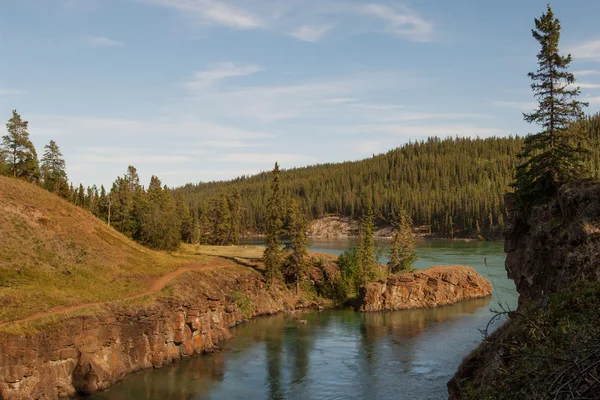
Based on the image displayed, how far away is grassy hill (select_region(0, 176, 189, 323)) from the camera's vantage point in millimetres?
42000

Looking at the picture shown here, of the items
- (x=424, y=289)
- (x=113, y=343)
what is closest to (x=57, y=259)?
(x=113, y=343)

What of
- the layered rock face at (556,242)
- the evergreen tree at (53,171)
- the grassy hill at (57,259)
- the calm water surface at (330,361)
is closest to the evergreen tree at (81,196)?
the evergreen tree at (53,171)

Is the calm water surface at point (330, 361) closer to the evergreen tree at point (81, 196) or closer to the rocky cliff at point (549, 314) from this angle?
the rocky cliff at point (549, 314)

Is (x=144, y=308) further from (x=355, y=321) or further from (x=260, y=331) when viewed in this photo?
(x=355, y=321)

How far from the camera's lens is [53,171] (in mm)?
91312

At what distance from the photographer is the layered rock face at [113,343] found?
3434 centimetres

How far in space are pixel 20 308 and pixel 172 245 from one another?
47.1m

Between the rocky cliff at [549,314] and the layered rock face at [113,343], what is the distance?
98.2 ft

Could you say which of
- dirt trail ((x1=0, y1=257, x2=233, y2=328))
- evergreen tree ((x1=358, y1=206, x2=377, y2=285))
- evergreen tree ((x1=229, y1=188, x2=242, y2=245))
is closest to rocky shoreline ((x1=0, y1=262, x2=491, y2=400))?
dirt trail ((x1=0, y1=257, x2=233, y2=328))

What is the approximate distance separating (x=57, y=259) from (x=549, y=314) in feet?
165

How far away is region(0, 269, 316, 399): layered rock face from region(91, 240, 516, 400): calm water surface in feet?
5.48

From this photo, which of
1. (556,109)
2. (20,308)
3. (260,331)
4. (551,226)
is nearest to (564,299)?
(551,226)

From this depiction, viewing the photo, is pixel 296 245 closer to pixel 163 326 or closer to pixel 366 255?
Result: pixel 366 255

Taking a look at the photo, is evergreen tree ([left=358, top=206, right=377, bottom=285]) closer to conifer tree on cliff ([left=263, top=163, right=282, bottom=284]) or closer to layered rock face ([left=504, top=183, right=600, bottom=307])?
conifer tree on cliff ([left=263, top=163, right=282, bottom=284])
